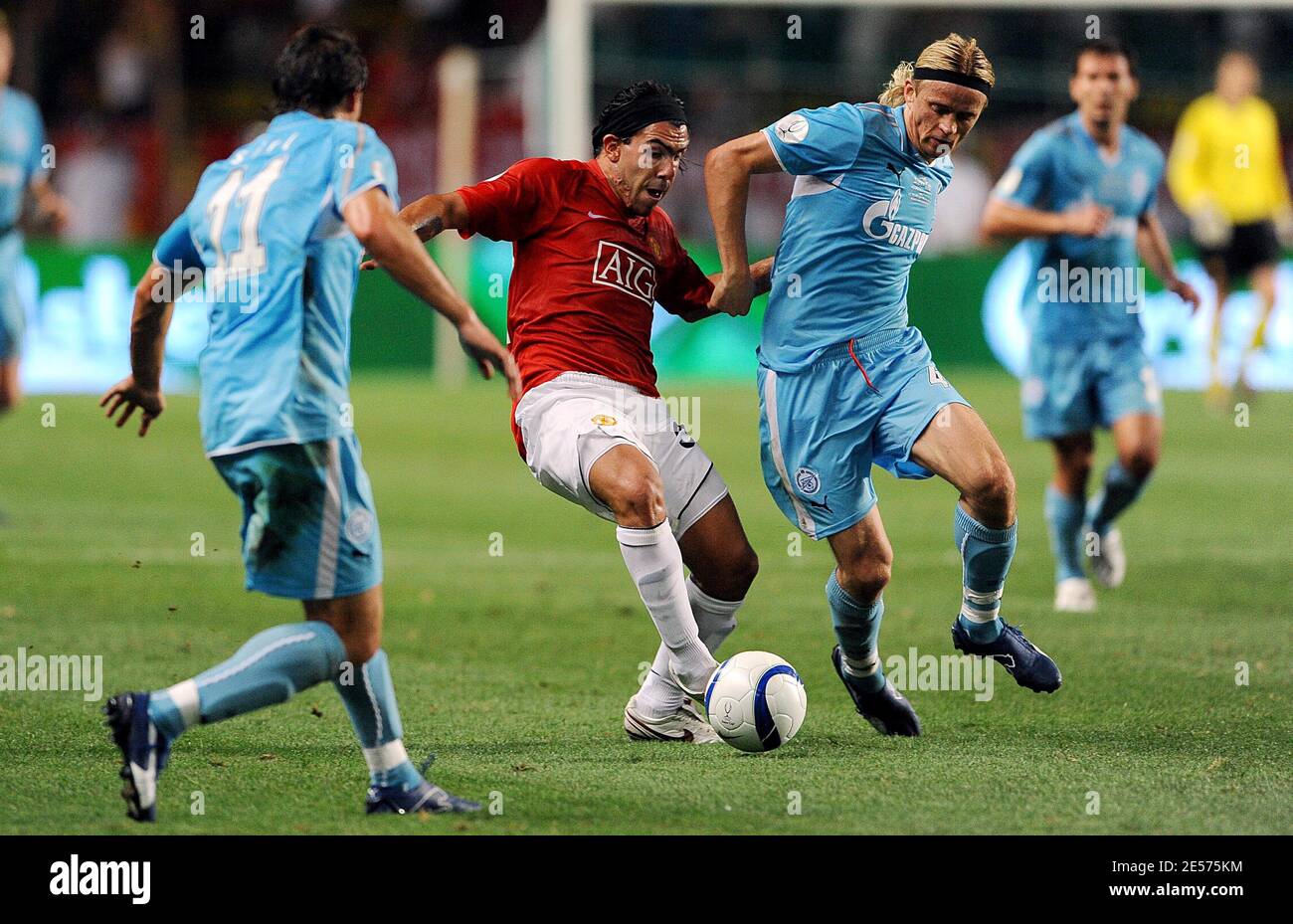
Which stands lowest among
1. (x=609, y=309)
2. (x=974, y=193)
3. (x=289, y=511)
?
(x=289, y=511)

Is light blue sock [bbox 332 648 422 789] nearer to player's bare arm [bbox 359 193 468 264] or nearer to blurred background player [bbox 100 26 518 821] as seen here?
blurred background player [bbox 100 26 518 821]

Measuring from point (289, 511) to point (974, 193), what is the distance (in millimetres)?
18233

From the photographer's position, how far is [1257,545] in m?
11.0

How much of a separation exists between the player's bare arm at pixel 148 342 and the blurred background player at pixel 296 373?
0.23 metres

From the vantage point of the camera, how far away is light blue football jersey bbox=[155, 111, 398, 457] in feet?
15.3

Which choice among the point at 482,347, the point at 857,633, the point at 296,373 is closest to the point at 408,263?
the point at 482,347

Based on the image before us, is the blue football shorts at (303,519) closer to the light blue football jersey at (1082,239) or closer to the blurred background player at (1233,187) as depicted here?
the light blue football jersey at (1082,239)

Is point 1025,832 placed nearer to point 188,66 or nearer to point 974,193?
point 974,193

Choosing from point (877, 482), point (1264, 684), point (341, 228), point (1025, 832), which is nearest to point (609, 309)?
point (341, 228)

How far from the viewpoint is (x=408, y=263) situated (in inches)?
179

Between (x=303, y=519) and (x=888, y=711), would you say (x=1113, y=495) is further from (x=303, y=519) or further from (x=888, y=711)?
(x=303, y=519)

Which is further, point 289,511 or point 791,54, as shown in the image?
point 791,54

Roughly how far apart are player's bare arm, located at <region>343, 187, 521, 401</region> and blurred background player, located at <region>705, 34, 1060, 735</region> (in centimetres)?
152

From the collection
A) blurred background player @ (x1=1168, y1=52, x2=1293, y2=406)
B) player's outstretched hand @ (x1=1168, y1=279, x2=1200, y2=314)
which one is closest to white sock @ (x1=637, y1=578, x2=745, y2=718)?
player's outstretched hand @ (x1=1168, y1=279, x2=1200, y2=314)
